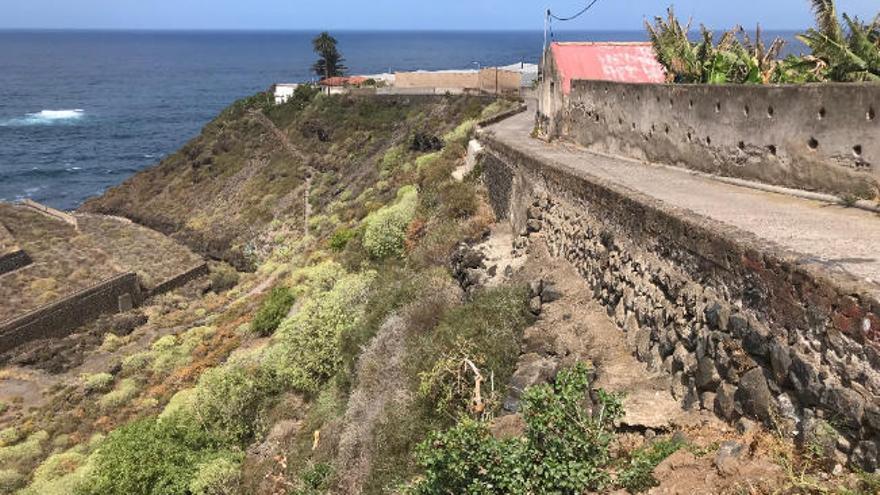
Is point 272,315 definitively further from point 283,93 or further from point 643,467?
point 283,93

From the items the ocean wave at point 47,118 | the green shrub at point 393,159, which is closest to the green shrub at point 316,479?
the green shrub at point 393,159

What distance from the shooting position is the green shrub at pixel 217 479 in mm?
13684

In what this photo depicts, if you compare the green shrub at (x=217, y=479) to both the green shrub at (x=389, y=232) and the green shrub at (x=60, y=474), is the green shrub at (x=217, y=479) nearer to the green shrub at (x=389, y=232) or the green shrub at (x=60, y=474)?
the green shrub at (x=60, y=474)

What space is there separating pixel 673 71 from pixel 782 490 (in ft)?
45.2

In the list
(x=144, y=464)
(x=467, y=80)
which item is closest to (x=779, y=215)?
(x=144, y=464)

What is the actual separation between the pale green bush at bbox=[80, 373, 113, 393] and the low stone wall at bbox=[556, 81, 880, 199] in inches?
721

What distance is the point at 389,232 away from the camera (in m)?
21.7

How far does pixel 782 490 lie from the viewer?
5633 millimetres

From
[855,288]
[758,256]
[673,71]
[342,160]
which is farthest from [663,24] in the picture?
[342,160]

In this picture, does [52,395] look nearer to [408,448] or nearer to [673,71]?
[408,448]

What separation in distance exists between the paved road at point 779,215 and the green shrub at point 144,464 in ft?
34.3

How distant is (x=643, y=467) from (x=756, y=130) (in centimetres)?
817

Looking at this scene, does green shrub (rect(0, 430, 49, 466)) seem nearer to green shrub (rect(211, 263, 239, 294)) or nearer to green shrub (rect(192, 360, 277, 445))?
green shrub (rect(192, 360, 277, 445))

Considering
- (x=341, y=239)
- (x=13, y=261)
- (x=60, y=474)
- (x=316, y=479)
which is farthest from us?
(x=13, y=261)
